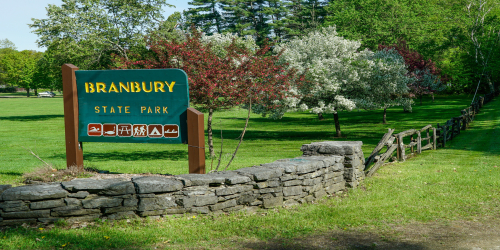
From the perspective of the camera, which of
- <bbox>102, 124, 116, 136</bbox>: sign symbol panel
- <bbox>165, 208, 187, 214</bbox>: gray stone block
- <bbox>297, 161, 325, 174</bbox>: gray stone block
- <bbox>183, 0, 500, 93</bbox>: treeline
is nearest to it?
<bbox>165, 208, 187, 214</bbox>: gray stone block

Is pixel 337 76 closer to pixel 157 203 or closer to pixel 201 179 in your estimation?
pixel 201 179

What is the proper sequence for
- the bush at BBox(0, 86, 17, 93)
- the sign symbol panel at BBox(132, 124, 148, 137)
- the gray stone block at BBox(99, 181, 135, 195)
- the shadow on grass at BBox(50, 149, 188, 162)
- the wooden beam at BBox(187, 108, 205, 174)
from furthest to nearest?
the bush at BBox(0, 86, 17, 93) < the shadow on grass at BBox(50, 149, 188, 162) < the sign symbol panel at BBox(132, 124, 148, 137) < the wooden beam at BBox(187, 108, 205, 174) < the gray stone block at BBox(99, 181, 135, 195)

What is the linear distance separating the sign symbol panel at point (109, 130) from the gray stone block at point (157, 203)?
10.1 ft

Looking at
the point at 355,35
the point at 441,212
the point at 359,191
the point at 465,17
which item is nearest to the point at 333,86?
the point at 359,191

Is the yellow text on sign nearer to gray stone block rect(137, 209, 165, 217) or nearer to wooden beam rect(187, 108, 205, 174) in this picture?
A: wooden beam rect(187, 108, 205, 174)

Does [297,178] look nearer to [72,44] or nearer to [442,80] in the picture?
[72,44]

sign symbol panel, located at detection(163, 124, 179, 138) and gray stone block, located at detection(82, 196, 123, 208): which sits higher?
sign symbol panel, located at detection(163, 124, 179, 138)

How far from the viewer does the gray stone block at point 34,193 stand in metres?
5.34

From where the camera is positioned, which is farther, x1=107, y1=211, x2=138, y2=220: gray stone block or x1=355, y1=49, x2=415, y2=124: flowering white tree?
x1=355, y1=49, x2=415, y2=124: flowering white tree

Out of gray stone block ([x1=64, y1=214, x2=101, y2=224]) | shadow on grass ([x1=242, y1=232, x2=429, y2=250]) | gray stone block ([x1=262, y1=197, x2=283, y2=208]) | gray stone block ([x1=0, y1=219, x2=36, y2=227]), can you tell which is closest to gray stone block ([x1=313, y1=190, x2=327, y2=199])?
gray stone block ([x1=262, y1=197, x2=283, y2=208])

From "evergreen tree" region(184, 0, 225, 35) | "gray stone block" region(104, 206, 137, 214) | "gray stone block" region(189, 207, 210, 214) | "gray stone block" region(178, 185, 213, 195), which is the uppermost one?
"evergreen tree" region(184, 0, 225, 35)

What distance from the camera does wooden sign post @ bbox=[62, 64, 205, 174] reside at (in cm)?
789

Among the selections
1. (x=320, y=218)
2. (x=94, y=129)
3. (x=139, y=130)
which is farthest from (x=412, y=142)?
(x=94, y=129)

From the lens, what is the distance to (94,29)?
27.9m
